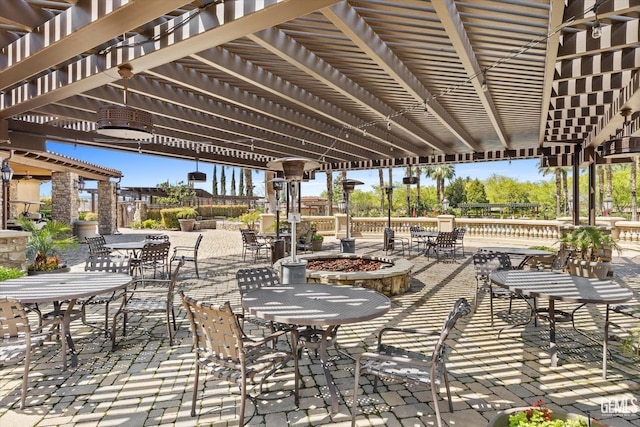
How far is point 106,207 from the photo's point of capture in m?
17.2

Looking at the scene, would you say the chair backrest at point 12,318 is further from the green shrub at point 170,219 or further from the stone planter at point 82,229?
the green shrub at point 170,219

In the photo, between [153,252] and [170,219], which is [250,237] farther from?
[170,219]

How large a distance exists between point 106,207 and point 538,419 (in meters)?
19.0

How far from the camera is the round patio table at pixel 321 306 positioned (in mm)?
2592

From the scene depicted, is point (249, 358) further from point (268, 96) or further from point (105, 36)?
point (268, 96)

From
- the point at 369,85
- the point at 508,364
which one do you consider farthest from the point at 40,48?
the point at 508,364

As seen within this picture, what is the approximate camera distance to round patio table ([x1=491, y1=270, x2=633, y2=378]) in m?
3.13

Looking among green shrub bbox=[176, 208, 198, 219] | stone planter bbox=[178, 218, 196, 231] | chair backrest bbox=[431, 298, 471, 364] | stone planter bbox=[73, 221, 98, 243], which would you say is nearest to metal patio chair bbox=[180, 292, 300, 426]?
chair backrest bbox=[431, 298, 471, 364]

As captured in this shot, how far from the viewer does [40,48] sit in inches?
130

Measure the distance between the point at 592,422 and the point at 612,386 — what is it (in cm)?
196

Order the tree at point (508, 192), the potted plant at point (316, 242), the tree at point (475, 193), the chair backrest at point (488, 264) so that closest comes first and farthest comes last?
the chair backrest at point (488, 264)
the potted plant at point (316, 242)
the tree at point (475, 193)
the tree at point (508, 192)

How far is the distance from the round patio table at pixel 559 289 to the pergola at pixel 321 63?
2.18 meters

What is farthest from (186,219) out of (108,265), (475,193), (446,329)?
(475,193)

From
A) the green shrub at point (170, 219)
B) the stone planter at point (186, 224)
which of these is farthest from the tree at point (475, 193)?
the green shrub at point (170, 219)
